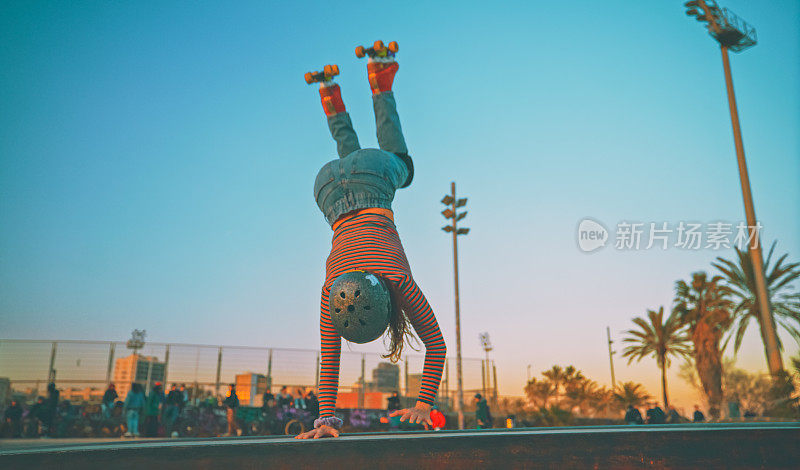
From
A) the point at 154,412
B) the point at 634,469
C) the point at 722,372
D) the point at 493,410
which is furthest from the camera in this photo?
the point at 722,372

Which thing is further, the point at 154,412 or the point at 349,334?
the point at 154,412

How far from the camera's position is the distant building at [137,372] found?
17484 millimetres

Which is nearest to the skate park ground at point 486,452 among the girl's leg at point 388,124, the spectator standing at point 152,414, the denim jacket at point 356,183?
the denim jacket at point 356,183

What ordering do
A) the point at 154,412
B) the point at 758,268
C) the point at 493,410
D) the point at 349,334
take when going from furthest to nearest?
1. the point at 493,410
2. the point at 758,268
3. the point at 154,412
4. the point at 349,334

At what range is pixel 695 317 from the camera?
29109 millimetres

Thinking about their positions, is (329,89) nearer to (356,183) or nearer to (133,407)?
(356,183)

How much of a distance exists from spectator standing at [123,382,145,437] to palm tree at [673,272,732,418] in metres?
24.2

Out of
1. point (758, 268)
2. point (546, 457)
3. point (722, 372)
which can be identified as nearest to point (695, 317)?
point (722, 372)

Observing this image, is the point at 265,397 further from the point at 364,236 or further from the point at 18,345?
the point at 364,236

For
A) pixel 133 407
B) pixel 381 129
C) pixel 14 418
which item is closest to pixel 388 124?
pixel 381 129

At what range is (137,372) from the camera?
58.1 ft

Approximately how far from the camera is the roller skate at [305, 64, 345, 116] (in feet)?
19.8

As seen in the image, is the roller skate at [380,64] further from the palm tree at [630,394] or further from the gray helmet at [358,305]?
the palm tree at [630,394]

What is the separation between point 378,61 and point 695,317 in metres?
28.7
